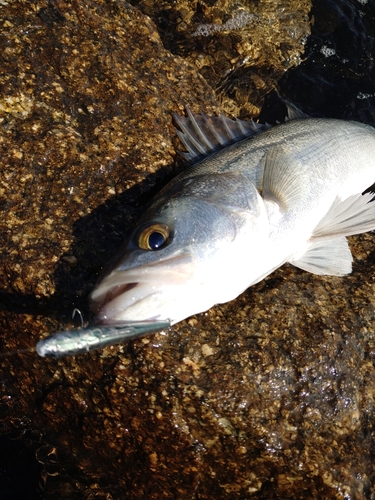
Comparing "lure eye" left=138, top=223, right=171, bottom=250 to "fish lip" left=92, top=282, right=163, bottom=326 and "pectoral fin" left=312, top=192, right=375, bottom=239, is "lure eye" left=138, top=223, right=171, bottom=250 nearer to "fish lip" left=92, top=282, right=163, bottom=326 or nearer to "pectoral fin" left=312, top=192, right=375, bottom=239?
"fish lip" left=92, top=282, right=163, bottom=326

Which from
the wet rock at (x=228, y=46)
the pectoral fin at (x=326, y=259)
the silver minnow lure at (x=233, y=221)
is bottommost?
the pectoral fin at (x=326, y=259)

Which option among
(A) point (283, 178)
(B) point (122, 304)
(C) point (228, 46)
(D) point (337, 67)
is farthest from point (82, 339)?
(D) point (337, 67)

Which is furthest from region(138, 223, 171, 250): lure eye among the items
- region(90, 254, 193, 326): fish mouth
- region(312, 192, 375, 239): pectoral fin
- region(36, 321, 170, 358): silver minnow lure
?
region(312, 192, 375, 239): pectoral fin

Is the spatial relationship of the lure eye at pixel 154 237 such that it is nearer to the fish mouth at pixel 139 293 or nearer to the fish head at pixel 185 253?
the fish head at pixel 185 253

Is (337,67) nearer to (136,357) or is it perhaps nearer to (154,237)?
(154,237)

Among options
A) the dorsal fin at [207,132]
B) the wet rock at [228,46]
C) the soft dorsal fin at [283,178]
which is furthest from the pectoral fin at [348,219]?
the wet rock at [228,46]

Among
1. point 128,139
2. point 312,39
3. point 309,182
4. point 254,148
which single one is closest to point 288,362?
point 309,182

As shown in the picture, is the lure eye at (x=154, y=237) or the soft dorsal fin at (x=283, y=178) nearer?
the lure eye at (x=154, y=237)

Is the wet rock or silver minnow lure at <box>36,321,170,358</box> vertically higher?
the wet rock
